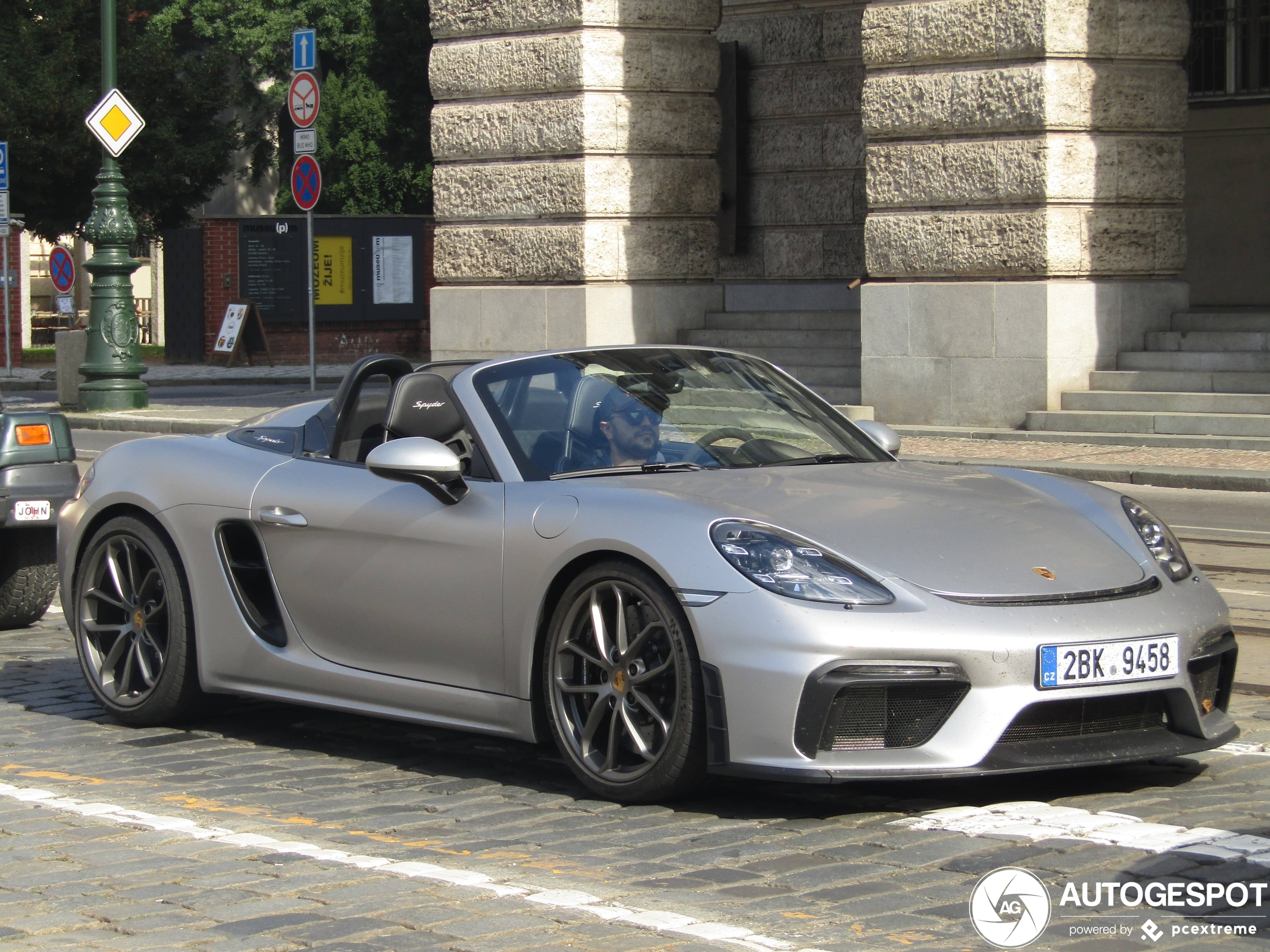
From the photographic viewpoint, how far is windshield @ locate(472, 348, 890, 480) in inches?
225

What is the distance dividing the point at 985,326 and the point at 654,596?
12203 millimetres

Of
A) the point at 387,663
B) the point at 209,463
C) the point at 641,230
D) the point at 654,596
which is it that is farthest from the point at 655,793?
the point at 641,230

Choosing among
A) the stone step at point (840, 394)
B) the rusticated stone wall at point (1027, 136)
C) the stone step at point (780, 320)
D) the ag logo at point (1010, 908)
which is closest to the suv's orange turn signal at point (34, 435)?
the ag logo at point (1010, 908)

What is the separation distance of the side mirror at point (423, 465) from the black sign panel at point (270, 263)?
1155 inches

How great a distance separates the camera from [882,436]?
21.0ft

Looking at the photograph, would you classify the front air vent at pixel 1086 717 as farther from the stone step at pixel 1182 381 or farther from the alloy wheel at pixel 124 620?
the stone step at pixel 1182 381

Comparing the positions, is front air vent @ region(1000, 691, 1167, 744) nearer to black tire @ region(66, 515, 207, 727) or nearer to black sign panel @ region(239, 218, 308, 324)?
black tire @ region(66, 515, 207, 727)

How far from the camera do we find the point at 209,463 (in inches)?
253

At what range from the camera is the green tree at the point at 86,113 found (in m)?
35.8

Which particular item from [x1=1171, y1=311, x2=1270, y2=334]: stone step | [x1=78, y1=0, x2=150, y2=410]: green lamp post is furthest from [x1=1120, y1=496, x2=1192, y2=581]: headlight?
[x1=78, y1=0, x2=150, y2=410]: green lamp post

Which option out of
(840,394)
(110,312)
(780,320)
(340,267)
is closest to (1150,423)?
(840,394)

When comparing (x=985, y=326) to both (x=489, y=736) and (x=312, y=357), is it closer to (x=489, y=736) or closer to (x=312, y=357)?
(x=312, y=357)

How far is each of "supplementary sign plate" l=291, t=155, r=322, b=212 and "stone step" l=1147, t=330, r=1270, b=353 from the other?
33.3ft

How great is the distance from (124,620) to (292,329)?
2908cm
